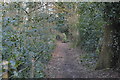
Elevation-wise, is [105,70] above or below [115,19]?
below

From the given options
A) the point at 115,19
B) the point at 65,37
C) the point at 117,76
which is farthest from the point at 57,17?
the point at 65,37

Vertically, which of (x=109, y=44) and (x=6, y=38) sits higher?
(x=6, y=38)

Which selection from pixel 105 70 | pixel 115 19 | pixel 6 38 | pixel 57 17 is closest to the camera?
pixel 6 38

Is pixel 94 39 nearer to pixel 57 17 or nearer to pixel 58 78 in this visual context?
pixel 57 17

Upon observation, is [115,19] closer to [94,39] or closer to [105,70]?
[105,70]

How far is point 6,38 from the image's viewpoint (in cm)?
228

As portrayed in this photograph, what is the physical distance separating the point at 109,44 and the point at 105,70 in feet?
2.56

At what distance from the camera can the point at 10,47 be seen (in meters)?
2.29

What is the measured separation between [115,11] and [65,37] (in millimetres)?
10989

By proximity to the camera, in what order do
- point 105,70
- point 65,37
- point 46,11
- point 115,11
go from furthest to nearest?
point 65,37 → point 46,11 → point 105,70 → point 115,11

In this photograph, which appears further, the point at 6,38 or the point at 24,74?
the point at 24,74

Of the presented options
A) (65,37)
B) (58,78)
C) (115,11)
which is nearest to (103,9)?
(115,11)

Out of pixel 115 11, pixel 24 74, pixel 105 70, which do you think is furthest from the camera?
pixel 105 70


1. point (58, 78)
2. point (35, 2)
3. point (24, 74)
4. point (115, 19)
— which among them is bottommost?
point (58, 78)
